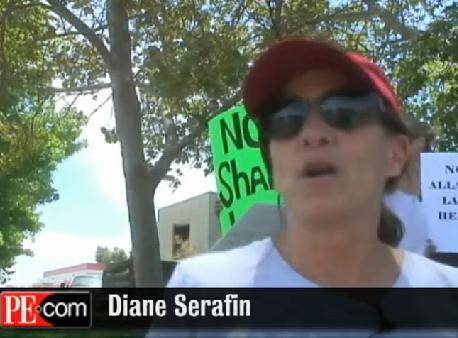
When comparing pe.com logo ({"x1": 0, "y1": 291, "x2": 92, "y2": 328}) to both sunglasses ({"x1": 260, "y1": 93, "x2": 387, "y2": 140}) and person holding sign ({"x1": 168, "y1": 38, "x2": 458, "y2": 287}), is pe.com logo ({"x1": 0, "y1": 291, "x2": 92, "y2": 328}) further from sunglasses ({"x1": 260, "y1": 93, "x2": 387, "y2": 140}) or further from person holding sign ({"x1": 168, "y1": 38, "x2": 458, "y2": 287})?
sunglasses ({"x1": 260, "y1": 93, "x2": 387, "y2": 140})

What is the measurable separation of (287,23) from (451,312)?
0.84 meters

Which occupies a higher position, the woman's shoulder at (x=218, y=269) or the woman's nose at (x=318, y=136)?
the woman's nose at (x=318, y=136)

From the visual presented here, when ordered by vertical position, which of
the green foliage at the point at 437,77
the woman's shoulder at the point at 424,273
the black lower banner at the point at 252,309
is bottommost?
the black lower banner at the point at 252,309

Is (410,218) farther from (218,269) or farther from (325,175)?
(218,269)

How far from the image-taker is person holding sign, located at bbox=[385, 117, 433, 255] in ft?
5.95

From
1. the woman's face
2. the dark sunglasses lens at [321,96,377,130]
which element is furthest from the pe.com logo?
the dark sunglasses lens at [321,96,377,130]

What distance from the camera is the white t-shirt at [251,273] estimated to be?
1.81m

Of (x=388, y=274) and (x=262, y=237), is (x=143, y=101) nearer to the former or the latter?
(x=262, y=237)

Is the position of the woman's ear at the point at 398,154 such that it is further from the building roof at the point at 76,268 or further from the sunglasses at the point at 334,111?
the building roof at the point at 76,268

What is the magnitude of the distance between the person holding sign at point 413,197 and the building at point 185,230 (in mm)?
446

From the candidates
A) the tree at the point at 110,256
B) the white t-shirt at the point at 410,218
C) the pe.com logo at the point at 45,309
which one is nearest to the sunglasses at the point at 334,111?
the white t-shirt at the point at 410,218

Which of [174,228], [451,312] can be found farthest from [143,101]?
[451,312]

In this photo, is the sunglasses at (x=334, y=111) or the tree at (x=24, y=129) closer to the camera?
the sunglasses at (x=334, y=111)

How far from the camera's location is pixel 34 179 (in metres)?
1.89
